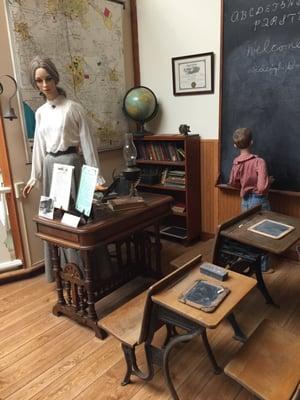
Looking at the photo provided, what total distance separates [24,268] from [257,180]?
2099 mm

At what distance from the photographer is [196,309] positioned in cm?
130

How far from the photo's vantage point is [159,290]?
1.41m

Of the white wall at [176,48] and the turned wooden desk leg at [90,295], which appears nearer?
the turned wooden desk leg at [90,295]

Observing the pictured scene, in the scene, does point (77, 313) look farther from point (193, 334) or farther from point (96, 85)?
point (96, 85)

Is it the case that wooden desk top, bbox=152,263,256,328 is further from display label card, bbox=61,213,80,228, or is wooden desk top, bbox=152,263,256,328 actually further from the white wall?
the white wall

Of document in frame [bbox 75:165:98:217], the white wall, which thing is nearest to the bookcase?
the white wall

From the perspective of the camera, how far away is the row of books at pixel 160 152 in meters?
3.30

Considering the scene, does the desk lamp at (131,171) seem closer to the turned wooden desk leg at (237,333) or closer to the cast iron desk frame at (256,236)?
the cast iron desk frame at (256,236)

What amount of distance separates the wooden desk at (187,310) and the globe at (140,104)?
84.9 inches

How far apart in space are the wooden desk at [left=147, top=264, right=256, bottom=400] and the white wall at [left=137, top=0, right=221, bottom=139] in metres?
1.97

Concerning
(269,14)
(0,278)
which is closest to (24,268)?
(0,278)

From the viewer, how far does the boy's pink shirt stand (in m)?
2.60

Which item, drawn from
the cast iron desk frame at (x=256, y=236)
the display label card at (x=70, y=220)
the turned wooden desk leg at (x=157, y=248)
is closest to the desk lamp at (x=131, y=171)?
the turned wooden desk leg at (x=157, y=248)

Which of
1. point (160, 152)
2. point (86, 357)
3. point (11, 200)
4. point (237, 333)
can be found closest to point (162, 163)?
point (160, 152)
